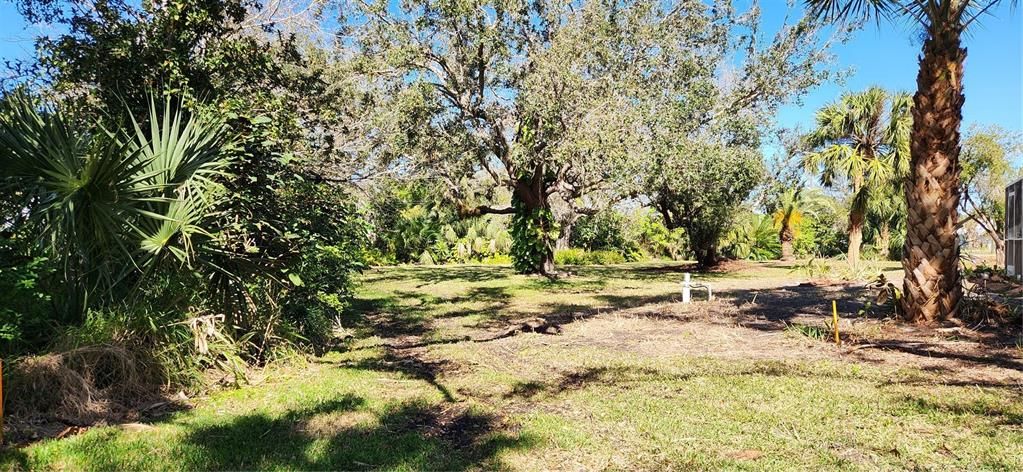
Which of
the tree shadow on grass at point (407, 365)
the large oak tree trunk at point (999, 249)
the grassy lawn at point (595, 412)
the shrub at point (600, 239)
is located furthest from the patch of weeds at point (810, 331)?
the shrub at point (600, 239)

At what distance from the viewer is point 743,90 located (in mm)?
16812

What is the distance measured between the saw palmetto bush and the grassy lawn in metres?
1.31

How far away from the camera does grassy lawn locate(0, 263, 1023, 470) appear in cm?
378

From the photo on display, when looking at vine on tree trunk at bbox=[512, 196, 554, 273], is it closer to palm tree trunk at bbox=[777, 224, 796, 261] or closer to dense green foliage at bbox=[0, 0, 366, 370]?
dense green foliage at bbox=[0, 0, 366, 370]

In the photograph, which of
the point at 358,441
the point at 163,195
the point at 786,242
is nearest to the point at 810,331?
the point at 358,441

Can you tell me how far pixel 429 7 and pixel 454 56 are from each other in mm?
1238

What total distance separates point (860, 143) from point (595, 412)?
694 inches

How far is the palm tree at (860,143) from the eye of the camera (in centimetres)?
1773

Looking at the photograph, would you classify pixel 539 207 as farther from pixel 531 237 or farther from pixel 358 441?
pixel 358 441

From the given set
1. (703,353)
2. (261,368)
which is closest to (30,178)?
(261,368)

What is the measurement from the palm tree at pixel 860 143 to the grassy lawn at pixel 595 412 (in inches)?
475

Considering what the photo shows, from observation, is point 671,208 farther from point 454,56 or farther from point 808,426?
point 808,426

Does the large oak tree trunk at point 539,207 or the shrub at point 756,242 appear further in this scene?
the shrub at point 756,242

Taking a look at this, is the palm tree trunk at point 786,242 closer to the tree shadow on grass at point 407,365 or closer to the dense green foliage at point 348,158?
the dense green foliage at point 348,158
